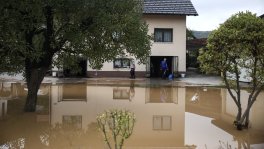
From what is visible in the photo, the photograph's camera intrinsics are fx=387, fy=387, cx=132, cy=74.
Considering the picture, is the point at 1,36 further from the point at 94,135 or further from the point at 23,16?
the point at 94,135

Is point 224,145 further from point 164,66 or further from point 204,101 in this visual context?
point 164,66

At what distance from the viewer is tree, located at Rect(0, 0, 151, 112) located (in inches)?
517

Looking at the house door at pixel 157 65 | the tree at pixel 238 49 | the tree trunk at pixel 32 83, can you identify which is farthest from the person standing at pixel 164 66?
the tree at pixel 238 49

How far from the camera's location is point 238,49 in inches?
458

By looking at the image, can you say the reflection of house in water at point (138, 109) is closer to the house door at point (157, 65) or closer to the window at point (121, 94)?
the window at point (121, 94)

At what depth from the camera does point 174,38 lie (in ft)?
113

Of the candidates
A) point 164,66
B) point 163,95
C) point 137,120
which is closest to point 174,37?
point 164,66

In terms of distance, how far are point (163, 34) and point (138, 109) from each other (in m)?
19.3

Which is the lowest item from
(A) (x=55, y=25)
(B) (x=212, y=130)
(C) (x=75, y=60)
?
(B) (x=212, y=130)

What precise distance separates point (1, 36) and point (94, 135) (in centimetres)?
482

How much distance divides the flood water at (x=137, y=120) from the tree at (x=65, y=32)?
193cm

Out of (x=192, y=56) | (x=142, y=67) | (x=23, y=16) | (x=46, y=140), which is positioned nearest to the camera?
(x=46, y=140)

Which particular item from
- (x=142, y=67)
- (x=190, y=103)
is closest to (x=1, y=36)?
(x=190, y=103)

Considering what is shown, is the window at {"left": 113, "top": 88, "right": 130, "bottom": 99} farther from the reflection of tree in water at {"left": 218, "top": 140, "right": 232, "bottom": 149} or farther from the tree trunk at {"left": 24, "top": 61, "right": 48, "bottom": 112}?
the reflection of tree in water at {"left": 218, "top": 140, "right": 232, "bottom": 149}
